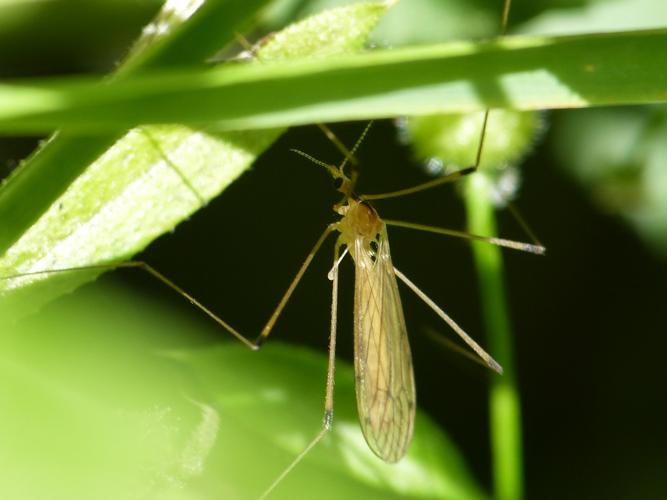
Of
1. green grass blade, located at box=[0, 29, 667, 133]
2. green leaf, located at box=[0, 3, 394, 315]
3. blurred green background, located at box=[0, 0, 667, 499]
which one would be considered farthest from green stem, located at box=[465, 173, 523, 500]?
green grass blade, located at box=[0, 29, 667, 133]

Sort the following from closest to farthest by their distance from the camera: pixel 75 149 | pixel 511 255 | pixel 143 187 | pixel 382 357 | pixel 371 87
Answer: pixel 371 87, pixel 75 149, pixel 143 187, pixel 382 357, pixel 511 255

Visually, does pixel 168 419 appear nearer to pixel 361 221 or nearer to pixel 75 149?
pixel 75 149

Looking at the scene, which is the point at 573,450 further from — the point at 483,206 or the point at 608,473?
the point at 483,206

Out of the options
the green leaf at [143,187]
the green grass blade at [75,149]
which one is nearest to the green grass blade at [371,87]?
the green grass blade at [75,149]

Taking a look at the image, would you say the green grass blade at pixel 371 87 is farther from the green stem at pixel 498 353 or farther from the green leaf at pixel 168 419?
the green stem at pixel 498 353

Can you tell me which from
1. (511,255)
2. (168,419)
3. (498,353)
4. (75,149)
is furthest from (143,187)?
(511,255)

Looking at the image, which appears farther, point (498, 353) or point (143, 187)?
point (498, 353)

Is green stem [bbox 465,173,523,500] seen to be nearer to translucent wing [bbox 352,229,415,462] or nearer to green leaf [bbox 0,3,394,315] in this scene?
translucent wing [bbox 352,229,415,462]
